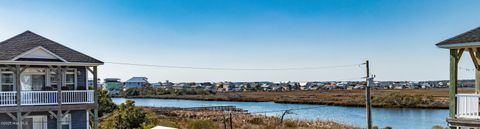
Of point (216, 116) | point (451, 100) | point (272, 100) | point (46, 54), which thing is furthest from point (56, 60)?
point (272, 100)

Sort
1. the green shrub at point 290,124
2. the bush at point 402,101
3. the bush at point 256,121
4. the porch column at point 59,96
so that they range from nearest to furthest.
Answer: the porch column at point 59,96
the green shrub at point 290,124
the bush at point 256,121
the bush at point 402,101

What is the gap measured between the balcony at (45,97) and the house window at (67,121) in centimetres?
122

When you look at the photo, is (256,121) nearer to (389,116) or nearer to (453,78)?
(389,116)

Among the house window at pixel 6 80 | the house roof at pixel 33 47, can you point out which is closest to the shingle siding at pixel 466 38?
the house roof at pixel 33 47

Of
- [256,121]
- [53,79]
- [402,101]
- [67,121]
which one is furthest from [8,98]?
[402,101]

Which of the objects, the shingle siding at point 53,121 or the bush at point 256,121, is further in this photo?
the bush at point 256,121

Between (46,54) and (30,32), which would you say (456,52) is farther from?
(30,32)

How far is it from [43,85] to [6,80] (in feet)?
5.22

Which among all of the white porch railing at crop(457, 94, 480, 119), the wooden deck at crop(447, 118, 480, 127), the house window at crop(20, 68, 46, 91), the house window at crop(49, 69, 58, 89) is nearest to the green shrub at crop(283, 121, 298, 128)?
the house window at crop(49, 69, 58, 89)

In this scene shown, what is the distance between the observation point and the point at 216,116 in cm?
4084

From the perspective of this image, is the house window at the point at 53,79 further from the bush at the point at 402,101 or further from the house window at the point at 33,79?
the bush at the point at 402,101

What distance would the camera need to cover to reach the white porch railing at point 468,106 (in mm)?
11899

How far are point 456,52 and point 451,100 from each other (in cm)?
132

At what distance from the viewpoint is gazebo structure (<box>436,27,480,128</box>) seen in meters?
11.9
